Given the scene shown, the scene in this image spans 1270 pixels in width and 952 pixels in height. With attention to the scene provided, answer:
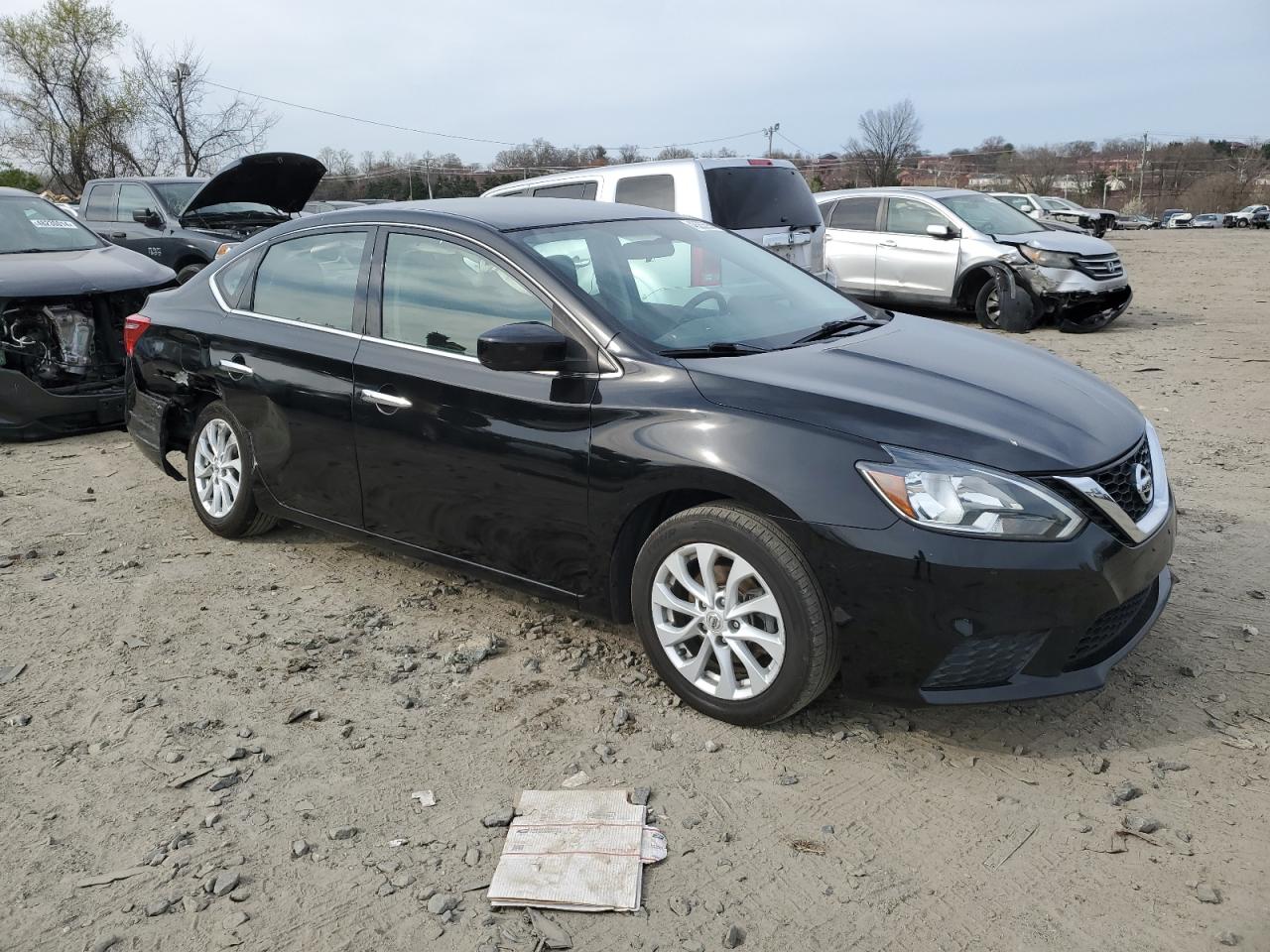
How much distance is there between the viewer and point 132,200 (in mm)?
12367

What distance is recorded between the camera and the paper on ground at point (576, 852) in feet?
8.38

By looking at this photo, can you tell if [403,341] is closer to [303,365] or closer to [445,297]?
[445,297]

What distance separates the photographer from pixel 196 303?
5039 mm

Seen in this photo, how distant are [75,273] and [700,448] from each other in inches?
238

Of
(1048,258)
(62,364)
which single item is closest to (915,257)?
(1048,258)

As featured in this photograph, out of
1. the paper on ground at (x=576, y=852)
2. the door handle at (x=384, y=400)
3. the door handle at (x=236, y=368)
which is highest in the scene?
the door handle at (x=236, y=368)

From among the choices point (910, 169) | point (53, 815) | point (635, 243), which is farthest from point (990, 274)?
point (910, 169)

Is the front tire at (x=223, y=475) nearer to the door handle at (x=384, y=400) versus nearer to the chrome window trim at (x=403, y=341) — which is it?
the chrome window trim at (x=403, y=341)

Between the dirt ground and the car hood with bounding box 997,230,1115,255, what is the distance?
Answer: 293 inches

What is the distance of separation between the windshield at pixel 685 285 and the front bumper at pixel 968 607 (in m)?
1.00

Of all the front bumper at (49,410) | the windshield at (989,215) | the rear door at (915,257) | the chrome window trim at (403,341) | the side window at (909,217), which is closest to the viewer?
the chrome window trim at (403,341)

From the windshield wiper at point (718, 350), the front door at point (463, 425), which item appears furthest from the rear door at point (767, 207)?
the windshield wiper at point (718, 350)

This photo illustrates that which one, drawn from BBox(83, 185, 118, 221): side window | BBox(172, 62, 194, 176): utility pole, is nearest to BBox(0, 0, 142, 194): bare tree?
BBox(172, 62, 194, 176): utility pole

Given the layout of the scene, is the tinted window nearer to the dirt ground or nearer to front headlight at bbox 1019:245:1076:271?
front headlight at bbox 1019:245:1076:271
